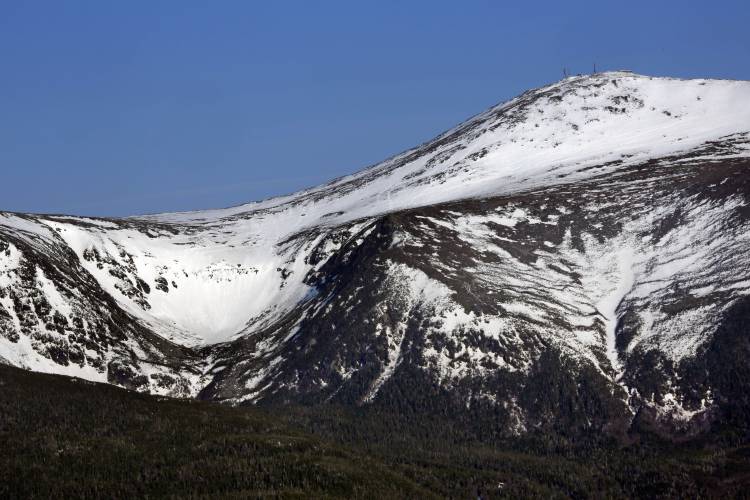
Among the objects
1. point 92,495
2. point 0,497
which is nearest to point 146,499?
point 92,495

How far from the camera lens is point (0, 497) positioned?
7854 inches

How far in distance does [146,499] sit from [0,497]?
2561 cm

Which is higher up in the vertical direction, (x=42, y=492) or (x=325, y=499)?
(x=42, y=492)

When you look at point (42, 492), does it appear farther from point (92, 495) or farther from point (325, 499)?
point (325, 499)

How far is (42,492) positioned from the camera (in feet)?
655

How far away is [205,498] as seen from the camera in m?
198

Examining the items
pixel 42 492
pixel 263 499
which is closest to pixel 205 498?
pixel 263 499

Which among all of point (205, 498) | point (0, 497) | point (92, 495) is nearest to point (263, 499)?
point (205, 498)

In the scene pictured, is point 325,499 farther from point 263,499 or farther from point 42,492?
point 42,492

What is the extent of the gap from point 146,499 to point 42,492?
18.3m

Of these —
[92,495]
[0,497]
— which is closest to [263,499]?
[92,495]

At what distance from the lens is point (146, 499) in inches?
7869

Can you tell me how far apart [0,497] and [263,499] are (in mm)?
46727

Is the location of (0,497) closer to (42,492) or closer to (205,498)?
(42,492)
